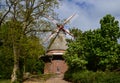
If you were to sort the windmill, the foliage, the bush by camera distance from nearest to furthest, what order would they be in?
the bush → the foliage → the windmill

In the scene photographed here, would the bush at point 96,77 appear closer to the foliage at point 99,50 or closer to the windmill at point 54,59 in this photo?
the foliage at point 99,50

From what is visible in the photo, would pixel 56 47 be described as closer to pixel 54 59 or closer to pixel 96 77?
pixel 54 59

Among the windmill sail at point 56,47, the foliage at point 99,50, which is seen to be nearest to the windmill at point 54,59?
the windmill sail at point 56,47

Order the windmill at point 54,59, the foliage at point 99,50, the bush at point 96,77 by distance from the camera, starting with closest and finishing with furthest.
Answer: the bush at point 96,77
the foliage at point 99,50
the windmill at point 54,59

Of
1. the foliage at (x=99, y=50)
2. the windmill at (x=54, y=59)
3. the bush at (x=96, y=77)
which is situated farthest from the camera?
the windmill at (x=54, y=59)

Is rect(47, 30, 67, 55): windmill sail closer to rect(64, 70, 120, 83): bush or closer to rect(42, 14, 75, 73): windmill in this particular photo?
rect(42, 14, 75, 73): windmill

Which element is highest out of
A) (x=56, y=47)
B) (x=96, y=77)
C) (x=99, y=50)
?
(x=56, y=47)

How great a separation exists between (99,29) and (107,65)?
519 cm

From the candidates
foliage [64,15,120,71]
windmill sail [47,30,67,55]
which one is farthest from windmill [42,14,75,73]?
foliage [64,15,120,71]

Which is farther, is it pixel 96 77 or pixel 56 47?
pixel 56 47

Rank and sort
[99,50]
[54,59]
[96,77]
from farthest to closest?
[54,59] → [99,50] → [96,77]

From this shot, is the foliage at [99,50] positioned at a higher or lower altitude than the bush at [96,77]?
higher

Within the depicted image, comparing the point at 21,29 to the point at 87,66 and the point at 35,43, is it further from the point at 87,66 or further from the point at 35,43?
the point at 87,66

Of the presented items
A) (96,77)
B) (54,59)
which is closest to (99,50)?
(96,77)
